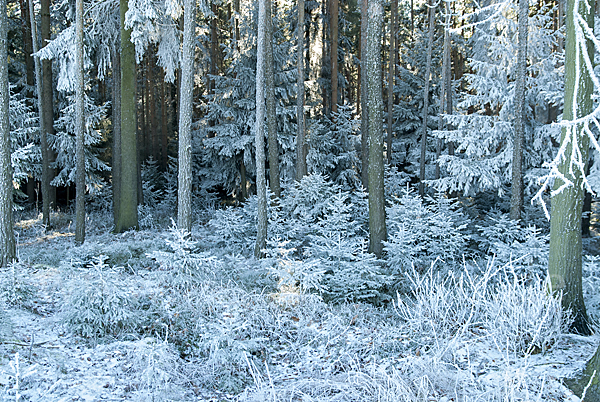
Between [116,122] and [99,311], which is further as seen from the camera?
[116,122]

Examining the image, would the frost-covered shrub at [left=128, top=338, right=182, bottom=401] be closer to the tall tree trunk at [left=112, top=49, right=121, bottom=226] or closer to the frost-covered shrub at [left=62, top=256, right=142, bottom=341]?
the frost-covered shrub at [left=62, top=256, right=142, bottom=341]

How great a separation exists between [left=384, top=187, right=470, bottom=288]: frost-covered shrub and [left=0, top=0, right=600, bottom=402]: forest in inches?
2.9

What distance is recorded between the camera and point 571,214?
5586mm

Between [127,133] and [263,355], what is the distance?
10.5 meters

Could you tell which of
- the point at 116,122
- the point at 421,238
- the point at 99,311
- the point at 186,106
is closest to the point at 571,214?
Answer: the point at 421,238

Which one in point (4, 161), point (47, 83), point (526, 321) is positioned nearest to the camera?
point (526, 321)

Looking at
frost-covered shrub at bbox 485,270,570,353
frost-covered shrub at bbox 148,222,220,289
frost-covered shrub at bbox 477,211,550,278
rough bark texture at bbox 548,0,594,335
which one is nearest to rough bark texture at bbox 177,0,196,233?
frost-covered shrub at bbox 148,222,220,289

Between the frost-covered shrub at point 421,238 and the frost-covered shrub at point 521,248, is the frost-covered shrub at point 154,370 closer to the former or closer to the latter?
the frost-covered shrub at point 421,238

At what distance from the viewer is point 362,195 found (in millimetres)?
12906

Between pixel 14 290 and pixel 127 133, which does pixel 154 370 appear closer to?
pixel 14 290

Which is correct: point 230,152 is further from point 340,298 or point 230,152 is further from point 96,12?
point 340,298

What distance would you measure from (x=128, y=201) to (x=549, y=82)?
14.8 m

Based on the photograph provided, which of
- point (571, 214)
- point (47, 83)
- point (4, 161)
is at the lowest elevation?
point (571, 214)

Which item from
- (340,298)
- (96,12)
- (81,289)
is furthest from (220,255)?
(96,12)
